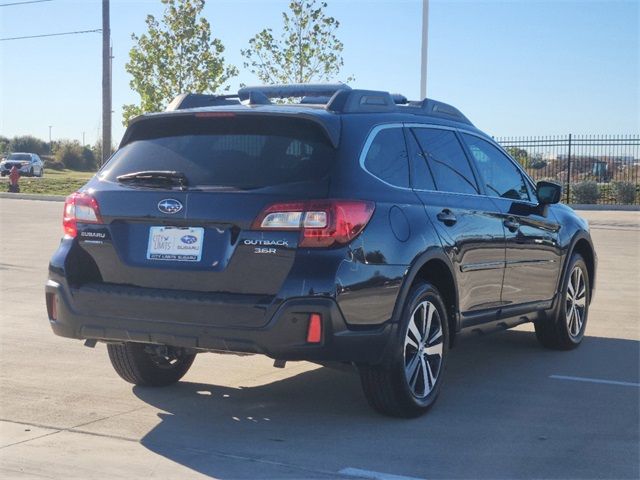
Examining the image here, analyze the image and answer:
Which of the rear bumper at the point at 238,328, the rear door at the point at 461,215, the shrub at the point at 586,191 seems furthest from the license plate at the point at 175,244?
the shrub at the point at 586,191

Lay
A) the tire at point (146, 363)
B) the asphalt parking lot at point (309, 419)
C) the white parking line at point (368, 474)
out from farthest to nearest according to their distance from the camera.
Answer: the tire at point (146, 363), the asphalt parking lot at point (309, 419), the white parking line at point (368, 474)

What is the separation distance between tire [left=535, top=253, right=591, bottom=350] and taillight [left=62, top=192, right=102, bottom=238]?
388cm

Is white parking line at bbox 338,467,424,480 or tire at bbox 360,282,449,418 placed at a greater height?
tire at bbox 360,282,449,418

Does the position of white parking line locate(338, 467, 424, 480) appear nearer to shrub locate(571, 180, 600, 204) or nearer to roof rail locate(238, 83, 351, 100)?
roof rail locate(238, 83, 351, 100)

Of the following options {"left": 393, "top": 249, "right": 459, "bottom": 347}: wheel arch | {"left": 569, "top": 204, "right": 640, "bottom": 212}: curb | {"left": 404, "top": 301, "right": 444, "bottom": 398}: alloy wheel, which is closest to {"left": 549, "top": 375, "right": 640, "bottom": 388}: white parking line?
{"left": 393, "top": 249, "right": 459, "bottom": 347}: wheel arch

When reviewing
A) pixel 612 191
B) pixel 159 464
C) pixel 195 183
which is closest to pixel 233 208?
pixel 195 183

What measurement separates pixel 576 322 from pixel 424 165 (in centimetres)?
280

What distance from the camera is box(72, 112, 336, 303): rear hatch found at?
532cm

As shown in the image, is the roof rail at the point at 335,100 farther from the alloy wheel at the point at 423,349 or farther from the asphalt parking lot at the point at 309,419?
the asphalt parking lot at the point at 309,419

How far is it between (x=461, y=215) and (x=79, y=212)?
2.36 m

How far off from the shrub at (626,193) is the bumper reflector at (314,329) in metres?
28.5

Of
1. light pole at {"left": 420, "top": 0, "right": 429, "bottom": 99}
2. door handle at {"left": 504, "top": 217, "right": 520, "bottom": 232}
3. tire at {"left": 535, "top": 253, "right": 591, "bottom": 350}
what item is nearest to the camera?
door handle at {"left": 504, "top": 217, "right": 520, "bottom": 232}

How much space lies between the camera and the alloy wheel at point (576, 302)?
8.40 m

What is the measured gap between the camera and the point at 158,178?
568 cm
